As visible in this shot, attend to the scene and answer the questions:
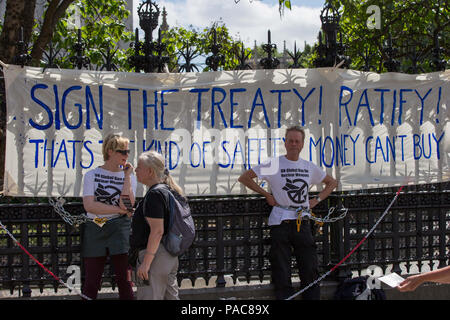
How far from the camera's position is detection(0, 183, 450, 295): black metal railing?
6051 millimetres

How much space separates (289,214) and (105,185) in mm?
1927

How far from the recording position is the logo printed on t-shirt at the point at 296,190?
6.05 m

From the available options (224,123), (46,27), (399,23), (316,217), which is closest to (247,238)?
(316,217)

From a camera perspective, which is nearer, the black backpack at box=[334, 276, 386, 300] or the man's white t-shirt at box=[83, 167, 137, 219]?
the man's white t-shirt at box=[83, 167, 137, 219]

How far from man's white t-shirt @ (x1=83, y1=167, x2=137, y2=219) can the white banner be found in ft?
2.82

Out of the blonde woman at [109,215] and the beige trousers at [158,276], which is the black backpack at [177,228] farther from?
the blonde woman at [109,215]

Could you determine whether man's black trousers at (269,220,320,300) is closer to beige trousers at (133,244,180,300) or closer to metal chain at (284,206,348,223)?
metal chain at (284,206,348,223)

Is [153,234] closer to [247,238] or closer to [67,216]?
[67,216]

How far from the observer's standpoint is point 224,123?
649cm

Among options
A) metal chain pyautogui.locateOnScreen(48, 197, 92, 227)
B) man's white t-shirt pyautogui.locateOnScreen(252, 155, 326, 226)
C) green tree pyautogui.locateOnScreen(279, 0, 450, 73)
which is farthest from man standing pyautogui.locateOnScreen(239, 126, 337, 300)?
green tree pyautogui.locateOnScreen(279, 0, 450, 73)

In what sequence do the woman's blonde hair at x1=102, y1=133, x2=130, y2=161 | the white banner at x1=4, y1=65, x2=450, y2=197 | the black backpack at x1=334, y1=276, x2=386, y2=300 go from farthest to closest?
the black backpack at x1=334, y1=276, x2=386, y2=300
the white banner at x1=4, y1=65, x2=450, y2=197
the woman's blonde hair at x1=102, y1=133, x2=130, y2=161

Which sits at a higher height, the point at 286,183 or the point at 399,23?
the point at 399,23

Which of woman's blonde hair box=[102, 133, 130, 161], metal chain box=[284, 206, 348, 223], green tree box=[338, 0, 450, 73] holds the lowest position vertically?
metal chain box=[284, 206, 348, 223]

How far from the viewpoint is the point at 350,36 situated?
14297 millimetres
